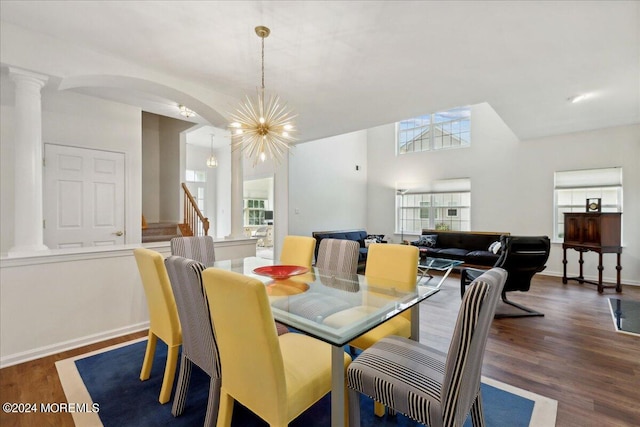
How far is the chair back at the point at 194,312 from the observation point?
1.41 m

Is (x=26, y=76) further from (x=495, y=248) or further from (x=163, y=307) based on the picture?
(x=495, y=248)

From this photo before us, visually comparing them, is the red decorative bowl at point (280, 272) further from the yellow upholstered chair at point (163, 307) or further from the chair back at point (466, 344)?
the chair back at point (466, 344)

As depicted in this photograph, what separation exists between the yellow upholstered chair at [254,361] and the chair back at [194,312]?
10 centimetres

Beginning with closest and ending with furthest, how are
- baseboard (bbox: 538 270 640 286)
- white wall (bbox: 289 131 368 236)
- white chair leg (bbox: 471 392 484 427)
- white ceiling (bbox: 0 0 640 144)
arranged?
white chair leg (bbox: 471 392 484 427)
white ceiling (bbox: 0 0 640 144)
baseboard (bbox: 538 270 640 286)
white wall (bbox: 289 131 368 236)

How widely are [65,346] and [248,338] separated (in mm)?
2441

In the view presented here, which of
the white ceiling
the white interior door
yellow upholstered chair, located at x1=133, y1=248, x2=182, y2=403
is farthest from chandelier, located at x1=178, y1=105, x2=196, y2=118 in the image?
yellow upholstered chair, located at x1=133, y1=248, x2=182, y2=403

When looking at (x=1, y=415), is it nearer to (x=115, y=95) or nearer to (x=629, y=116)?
(x=115, y=95)

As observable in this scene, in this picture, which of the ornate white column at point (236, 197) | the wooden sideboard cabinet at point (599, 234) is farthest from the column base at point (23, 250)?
the wooden sideboard cabinet at point (599, 234)

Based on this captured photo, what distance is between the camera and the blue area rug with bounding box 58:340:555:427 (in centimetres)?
169

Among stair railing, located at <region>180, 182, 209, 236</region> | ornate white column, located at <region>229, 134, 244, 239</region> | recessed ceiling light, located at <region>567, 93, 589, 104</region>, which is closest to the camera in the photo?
recessed ceiling light, located at <region>567, 93, 589, 104</region>

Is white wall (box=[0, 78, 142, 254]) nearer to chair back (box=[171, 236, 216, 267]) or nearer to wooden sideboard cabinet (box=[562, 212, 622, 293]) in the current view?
chair back (box=[171, 236, 216, 267])

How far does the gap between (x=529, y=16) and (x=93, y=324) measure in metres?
4.42

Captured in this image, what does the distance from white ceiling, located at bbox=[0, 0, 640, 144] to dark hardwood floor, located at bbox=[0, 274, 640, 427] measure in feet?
8.64

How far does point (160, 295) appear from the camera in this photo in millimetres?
1833
